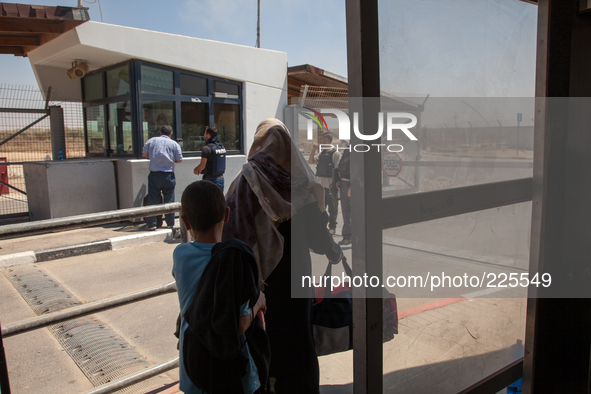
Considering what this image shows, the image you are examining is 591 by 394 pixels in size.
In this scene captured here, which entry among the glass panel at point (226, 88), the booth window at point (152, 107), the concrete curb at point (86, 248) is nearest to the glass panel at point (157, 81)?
the booth window at point (152, 107)

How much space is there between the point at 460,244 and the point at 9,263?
6.11 m

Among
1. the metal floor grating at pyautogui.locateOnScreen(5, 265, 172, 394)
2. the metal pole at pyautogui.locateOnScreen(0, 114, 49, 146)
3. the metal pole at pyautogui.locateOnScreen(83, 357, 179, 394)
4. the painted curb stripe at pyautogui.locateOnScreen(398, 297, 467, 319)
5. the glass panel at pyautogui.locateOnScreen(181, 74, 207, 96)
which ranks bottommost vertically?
the metal floor grating at pyautogui.locateOnScreen(5, 265, 172, 394)

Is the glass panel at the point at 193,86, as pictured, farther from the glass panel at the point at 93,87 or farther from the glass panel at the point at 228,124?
the glass panel at the point at 93,87

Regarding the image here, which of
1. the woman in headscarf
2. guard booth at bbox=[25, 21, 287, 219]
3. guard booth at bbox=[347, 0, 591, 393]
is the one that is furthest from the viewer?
guard booth at bbox=[25, 21, 287, 219]

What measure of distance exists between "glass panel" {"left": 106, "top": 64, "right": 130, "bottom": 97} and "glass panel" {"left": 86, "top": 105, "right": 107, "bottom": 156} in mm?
646

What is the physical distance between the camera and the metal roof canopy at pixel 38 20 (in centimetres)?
680

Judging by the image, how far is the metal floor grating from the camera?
9.78 feet

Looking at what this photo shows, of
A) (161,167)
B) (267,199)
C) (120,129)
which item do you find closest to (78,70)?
A: (120,129)

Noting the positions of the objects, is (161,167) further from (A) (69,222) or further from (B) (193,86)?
(A) (69,222)

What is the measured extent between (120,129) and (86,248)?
3435 millimetres

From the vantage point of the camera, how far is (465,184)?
205cm

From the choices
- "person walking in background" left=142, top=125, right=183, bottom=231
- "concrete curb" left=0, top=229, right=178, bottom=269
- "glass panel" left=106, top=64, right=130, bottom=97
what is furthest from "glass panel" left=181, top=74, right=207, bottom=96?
"concrete curb" left=0, top=229, right=178, bottom=269

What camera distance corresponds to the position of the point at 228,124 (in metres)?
10.2

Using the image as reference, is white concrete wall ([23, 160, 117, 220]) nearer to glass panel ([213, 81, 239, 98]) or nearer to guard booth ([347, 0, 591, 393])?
glass panel ([213, 81, 239, 98])
